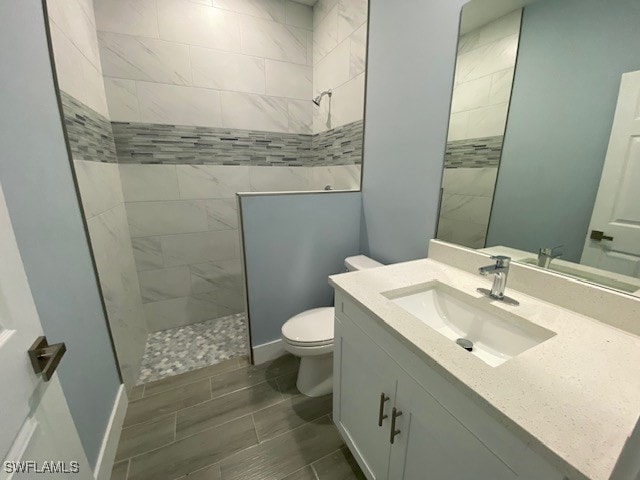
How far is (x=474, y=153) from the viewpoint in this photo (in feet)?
3.73

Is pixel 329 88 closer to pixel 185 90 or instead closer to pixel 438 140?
pixel 185 90

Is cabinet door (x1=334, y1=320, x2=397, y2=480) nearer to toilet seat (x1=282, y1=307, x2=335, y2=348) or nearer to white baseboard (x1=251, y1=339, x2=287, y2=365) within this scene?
toilet seat (x1=282, y1=307, x2=335, y2=348)

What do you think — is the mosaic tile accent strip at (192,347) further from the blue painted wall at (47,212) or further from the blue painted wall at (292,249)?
the blue painted wall at (47,212)

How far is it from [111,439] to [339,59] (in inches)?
105

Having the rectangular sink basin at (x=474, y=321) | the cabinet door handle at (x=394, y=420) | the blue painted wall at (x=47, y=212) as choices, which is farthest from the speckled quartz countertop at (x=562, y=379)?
the blue painted wall at (x=47, y=212)

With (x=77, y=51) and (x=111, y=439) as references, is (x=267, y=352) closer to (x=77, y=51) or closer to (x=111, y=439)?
(x=111, y=439)

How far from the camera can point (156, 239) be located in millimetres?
2105

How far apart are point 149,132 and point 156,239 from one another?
0.82 meters

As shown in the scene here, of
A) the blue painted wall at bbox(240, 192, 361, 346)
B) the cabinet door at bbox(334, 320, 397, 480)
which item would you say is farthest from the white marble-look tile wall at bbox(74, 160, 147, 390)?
the cabinet door at bbox(334, 320, 397, 480)

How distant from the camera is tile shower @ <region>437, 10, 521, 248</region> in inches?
39.8

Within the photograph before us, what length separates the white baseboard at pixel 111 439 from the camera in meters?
1.11

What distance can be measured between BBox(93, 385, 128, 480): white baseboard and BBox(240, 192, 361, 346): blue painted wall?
76 cm

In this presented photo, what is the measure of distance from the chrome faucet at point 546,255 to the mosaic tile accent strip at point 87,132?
1982mm

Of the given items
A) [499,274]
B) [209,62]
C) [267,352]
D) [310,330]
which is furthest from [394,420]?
[209,62]
